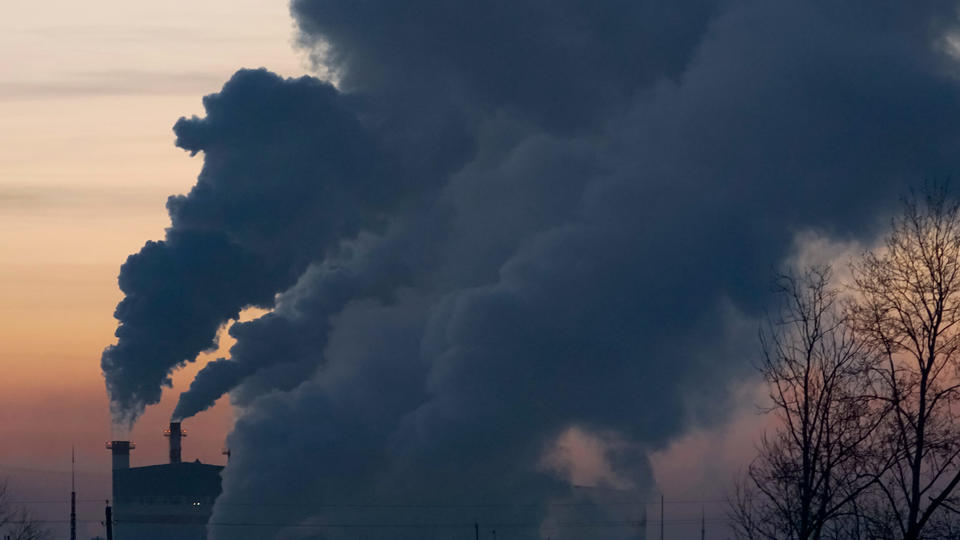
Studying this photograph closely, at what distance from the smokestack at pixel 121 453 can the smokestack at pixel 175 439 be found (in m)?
3.66

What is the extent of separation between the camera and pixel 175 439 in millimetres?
125438

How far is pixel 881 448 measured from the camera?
3250 cm

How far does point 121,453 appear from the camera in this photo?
12544cm

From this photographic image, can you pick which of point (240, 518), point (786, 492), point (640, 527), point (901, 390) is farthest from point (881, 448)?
point (640, 527)

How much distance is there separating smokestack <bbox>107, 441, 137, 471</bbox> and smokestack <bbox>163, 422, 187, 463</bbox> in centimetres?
366

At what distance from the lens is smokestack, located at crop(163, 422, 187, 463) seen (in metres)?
124

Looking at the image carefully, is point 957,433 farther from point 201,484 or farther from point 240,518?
point 201,484

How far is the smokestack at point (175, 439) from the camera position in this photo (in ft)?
408

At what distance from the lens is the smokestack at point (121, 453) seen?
125 m

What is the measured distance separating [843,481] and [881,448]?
173cm

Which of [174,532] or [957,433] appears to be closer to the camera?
[957,433]

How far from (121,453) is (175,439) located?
4718mm

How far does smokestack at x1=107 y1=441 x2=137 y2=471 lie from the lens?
4904 inches

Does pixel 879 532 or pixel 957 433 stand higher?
pixel 957 433
